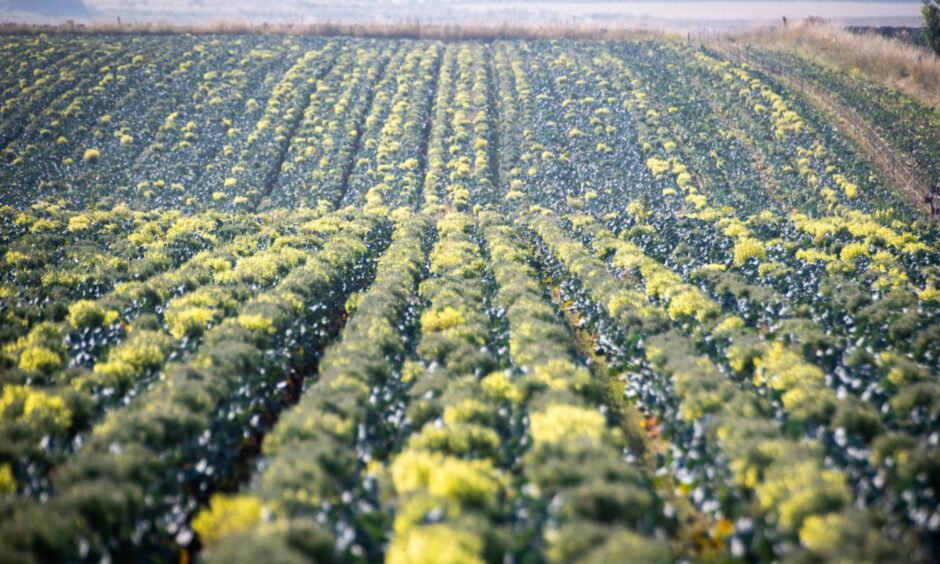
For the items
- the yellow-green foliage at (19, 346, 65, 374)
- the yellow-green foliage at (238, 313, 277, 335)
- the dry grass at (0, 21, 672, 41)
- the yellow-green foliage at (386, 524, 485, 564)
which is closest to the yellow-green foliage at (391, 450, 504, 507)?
the yellow-green foliage at (386, 524, 485, 564)

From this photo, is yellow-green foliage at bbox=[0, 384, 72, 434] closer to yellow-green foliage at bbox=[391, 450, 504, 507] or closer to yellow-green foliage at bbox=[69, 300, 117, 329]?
yellow-green foliage at bbox=[69, 300, 117, 329]

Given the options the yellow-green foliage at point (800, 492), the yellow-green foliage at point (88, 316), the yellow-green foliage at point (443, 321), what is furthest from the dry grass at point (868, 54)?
the yellow-green foliage at point (88, 316)

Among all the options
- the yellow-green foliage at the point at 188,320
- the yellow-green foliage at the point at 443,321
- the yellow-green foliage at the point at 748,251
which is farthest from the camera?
the yellow-green foliage at the point at 748,251

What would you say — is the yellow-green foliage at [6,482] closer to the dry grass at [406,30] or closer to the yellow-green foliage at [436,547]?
the yellow-green foliage at [436,547]

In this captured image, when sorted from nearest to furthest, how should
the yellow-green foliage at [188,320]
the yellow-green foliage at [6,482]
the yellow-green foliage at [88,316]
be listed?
the yellow-green foliage at [6,482] < the yellow-green foliage at [188,320] < the yellow-green foliage at [88,316]

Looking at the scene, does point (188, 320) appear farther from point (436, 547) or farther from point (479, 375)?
point (436, 547)
